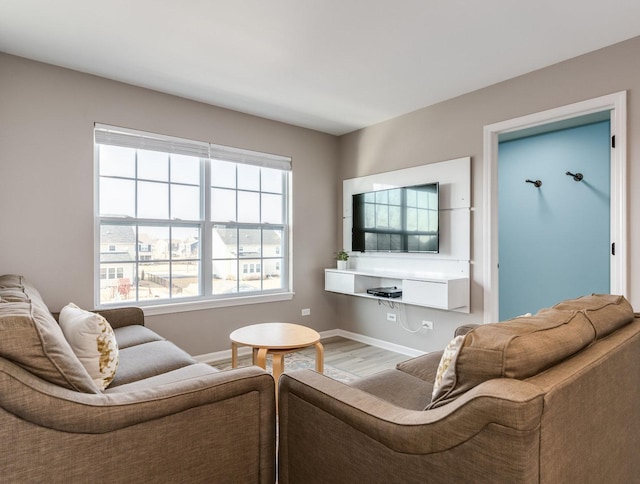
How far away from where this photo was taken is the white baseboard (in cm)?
370

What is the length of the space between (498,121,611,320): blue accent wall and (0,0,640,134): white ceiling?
142 cm

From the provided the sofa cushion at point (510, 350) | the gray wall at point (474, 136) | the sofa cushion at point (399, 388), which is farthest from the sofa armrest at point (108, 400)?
the gray wall at point (474, 136)

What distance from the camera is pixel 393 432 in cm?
109

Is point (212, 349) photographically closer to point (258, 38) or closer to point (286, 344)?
point (286, 344)

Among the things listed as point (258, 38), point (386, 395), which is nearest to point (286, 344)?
point (386, 395)

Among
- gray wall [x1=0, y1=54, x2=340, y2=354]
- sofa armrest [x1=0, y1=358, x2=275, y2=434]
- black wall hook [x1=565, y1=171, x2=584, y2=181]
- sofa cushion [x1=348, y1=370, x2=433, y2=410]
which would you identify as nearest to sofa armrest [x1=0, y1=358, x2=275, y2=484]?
sofa armrest [x1=0, y1=358, x2=275, y2=434]

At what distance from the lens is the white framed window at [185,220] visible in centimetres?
329

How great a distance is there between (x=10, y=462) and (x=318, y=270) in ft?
12.3

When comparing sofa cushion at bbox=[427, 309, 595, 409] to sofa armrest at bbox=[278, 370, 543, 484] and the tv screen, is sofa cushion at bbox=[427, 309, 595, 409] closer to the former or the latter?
sofa armrest at bbox=[278, 370, 543, 484]

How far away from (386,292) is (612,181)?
6.80ft

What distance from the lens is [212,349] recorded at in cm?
375

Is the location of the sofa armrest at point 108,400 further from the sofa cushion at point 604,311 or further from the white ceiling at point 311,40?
the white ceiling at point 311,40

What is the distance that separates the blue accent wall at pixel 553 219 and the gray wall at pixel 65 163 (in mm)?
3191

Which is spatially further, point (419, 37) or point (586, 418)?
point (419, 37)
